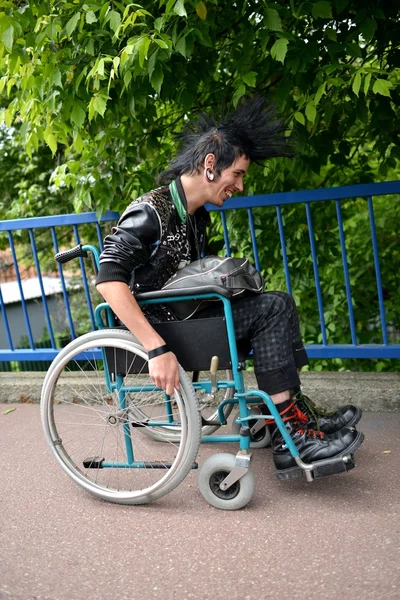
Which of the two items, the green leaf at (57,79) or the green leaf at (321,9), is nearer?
the green leaf at (321,9)

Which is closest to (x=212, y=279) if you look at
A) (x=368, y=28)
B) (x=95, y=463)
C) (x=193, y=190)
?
(x=193, y=190)

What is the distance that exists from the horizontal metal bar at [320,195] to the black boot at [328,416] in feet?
4.15

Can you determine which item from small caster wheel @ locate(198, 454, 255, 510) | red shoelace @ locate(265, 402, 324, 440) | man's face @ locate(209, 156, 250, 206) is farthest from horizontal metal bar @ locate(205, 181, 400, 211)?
small caster wheel @ locate(198, 454, 255, 510)

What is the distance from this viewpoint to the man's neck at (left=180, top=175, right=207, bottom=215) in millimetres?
3152

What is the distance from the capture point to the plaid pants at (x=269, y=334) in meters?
3.02

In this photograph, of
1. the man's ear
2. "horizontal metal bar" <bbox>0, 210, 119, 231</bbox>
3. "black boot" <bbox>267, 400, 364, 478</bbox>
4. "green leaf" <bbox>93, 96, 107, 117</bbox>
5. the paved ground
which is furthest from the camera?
→ "horizontal metal bar" <bbox>0, 210, 119, 231</bbox>

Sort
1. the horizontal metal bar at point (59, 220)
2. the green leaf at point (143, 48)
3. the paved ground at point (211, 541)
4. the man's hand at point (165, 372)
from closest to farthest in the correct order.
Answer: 1. the paved ground at point (211, 541)
2. the man's hand at point (165, 372)
3. the green leaf at point (143, 48)
4. the horizontal metal bar at point (59, 220)

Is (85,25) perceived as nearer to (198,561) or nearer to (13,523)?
(13,523)

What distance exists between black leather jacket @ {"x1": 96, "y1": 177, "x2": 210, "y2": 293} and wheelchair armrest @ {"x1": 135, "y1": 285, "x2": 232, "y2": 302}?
123mm

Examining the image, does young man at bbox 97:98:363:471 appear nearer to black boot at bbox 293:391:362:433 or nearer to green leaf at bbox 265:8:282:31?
black boot at bbox 293:391:362:433

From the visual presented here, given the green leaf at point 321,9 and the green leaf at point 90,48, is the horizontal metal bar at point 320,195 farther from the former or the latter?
the green leaf at point 90,48

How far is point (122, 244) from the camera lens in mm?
2973

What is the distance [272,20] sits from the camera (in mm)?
3395

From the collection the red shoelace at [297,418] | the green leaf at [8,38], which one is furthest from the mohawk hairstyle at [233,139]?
the red shoelace at [297,418]
